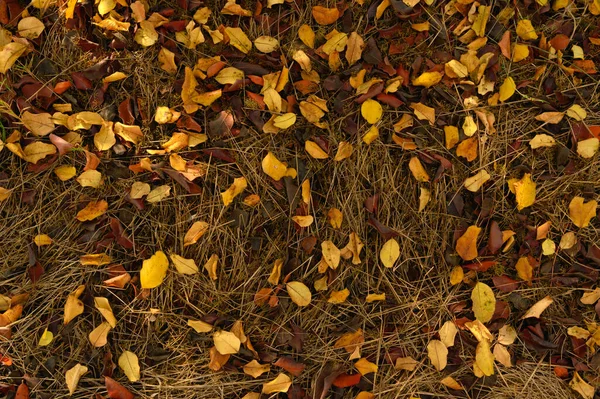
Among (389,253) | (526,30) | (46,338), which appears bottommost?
(46,338)

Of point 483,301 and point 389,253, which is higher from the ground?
point 389,253

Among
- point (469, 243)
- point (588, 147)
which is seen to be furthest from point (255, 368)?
point (588, 147)

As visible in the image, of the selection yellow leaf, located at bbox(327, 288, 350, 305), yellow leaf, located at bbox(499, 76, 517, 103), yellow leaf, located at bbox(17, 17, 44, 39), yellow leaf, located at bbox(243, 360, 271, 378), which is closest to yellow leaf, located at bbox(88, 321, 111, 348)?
yellow leaf, located at bbox(243, 360, 271, 378)

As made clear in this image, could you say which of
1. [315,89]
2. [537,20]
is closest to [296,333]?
[315,89]

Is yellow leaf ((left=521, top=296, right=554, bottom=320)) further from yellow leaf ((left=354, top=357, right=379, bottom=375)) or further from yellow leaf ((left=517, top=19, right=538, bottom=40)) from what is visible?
yellow leaf ((left=517, top=19, right=538, bottom=40))

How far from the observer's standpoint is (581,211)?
160 cm

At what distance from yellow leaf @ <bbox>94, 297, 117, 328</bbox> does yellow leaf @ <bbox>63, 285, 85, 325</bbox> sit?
47mm

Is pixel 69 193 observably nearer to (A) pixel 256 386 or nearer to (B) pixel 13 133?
(B) pixel 13 133

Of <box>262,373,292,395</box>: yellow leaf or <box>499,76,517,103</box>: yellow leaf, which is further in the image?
<box>499,76,517,103</box>: yellow leaf

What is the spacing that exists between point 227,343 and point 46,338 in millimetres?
530

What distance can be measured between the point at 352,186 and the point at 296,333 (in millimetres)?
467

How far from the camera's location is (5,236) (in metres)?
1.57

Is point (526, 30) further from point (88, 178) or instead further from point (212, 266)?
point (88, 178)

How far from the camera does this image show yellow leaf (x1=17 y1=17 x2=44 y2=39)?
1589 mm
